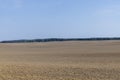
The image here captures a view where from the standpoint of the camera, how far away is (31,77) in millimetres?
15891

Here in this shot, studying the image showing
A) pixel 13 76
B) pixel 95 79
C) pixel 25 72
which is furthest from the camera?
pixel 25 72

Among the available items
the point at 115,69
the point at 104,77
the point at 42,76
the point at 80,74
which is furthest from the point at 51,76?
the point at 115,69

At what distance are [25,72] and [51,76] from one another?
1963 mm

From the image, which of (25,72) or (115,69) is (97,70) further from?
(25,72)

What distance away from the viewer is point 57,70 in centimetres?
1836

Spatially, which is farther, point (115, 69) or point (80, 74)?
point (115, 69)

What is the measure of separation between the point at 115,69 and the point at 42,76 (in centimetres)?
423

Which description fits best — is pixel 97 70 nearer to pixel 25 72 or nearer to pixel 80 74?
pixel 80 74

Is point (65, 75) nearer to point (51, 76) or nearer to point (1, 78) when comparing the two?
point (51, 76)

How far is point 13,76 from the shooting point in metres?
16.3

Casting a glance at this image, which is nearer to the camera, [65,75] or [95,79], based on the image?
[95,79]

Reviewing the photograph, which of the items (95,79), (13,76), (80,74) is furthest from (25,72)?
(95,79)

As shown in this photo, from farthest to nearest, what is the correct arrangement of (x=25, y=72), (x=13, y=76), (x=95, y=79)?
1. (x=25, y=72)
2. (x=13, y=76)
3. (x=95, y=79)

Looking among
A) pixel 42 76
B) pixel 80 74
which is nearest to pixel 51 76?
pixel 42 76
